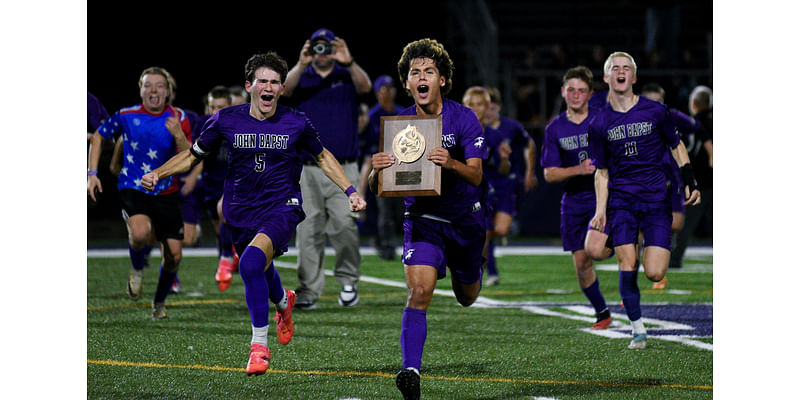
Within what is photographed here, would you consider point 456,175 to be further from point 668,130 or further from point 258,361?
point 668,130

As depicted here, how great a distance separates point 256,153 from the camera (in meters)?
6.35

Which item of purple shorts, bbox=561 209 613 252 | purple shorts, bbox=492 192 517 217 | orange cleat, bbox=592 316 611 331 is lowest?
orange cleat, bbox=592 316 611 331

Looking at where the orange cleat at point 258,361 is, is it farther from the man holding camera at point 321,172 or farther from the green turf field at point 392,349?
the man holding camera at point 321,172

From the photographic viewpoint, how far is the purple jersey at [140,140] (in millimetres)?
8445

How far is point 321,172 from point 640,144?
3.21 meters

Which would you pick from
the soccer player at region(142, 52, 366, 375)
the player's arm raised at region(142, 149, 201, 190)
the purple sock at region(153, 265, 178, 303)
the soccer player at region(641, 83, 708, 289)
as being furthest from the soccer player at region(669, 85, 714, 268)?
the player's arm raised at region(142, 149, 201, 190)

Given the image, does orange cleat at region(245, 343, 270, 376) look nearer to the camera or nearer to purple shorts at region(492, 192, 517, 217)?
the camera

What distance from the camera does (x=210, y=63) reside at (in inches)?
853

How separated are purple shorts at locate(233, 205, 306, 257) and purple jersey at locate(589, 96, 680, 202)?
2294mm

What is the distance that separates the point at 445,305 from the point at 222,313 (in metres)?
2.07

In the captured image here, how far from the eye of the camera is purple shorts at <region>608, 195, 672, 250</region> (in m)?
7.28

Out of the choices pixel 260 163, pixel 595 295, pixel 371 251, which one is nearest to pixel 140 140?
pixel 260 163

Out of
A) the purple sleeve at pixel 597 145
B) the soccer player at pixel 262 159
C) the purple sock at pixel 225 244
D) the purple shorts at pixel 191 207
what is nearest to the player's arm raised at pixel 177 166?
the soccer player at pixel 262 159
